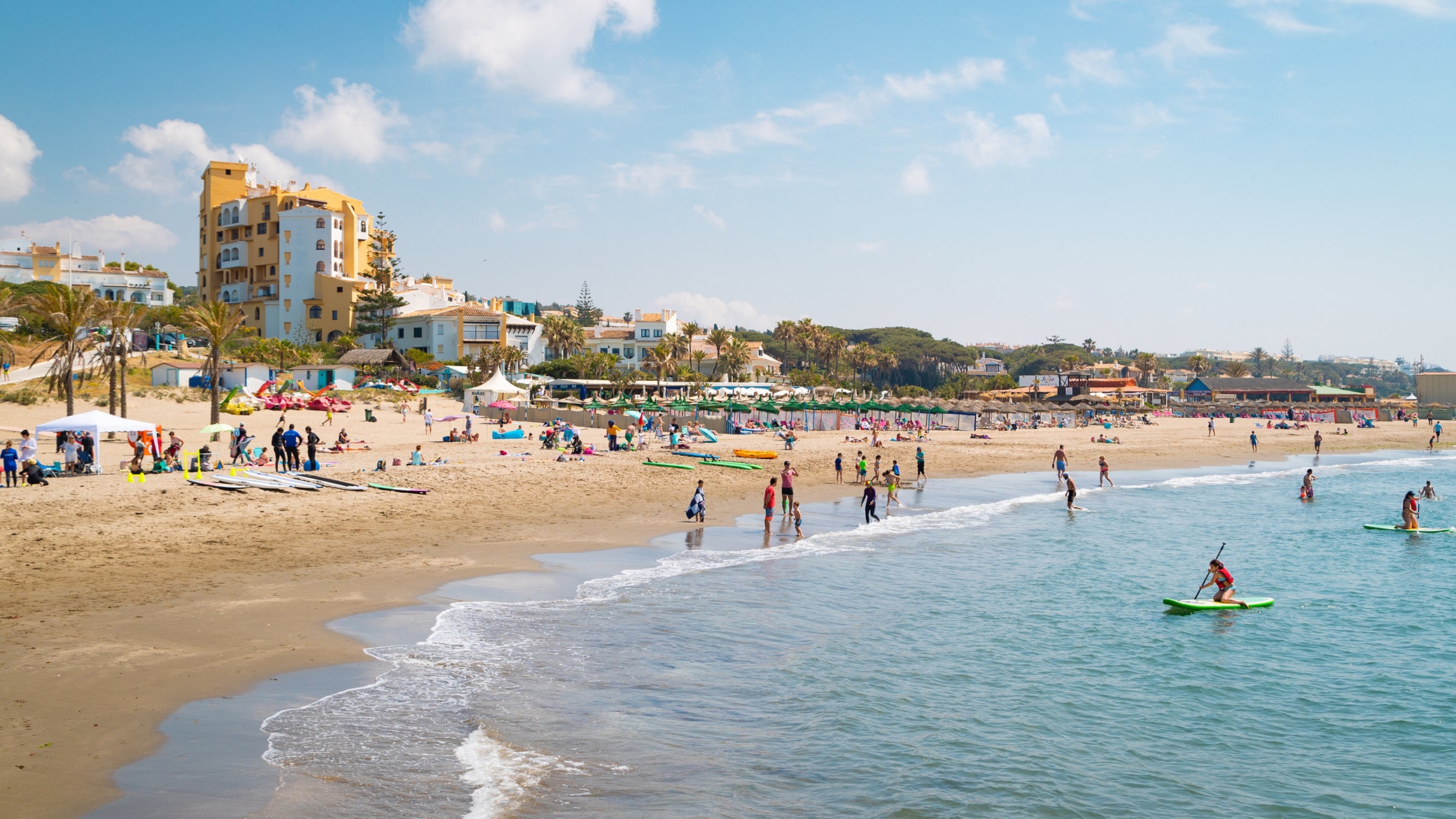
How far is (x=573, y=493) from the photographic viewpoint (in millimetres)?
24000

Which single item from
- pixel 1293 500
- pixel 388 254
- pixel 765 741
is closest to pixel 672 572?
pixel 765 741

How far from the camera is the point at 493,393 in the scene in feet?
162

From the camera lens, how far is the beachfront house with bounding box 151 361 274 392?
48156 mm

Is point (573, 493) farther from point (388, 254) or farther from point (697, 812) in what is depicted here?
point (388, 254)

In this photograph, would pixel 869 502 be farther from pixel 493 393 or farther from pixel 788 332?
pixel 788 332

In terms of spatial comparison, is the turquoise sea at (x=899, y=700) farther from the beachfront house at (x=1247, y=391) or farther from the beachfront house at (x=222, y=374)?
the beachfront house at (x=1247, y=391)

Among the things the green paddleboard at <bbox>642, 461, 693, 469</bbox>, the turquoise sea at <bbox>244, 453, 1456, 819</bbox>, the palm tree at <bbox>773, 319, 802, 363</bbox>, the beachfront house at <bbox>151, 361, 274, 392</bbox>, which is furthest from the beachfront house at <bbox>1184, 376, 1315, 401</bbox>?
the beachfront house at <bbox>151, 361, 274, 392</bbox>

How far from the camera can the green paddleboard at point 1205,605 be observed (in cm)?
1511

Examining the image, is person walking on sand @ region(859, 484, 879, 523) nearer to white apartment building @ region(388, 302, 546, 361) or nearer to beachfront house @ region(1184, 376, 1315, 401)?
white apartment building @ region(388, 302, 546, 361)

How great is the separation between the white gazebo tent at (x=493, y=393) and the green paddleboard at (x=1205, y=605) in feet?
122

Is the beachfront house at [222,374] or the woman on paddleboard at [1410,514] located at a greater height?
the beachfront house at [222,374]

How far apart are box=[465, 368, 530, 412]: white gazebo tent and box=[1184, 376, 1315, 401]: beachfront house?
85342 mm

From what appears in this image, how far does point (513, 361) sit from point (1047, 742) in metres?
60.9

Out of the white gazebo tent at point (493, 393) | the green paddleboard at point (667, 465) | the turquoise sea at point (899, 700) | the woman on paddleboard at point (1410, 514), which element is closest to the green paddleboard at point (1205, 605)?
the turquoise sea at point (899, 700)
